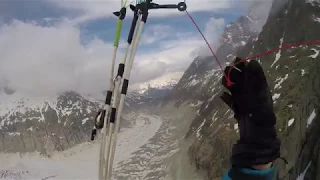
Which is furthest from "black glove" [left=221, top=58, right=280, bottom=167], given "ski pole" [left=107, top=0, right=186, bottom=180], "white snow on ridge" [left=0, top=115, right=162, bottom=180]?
"white snow on ridge" [left=0, top=115, right=162, bottom=180]

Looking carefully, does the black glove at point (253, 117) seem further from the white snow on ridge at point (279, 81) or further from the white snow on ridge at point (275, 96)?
the white snow on ridge at point (279, 81)

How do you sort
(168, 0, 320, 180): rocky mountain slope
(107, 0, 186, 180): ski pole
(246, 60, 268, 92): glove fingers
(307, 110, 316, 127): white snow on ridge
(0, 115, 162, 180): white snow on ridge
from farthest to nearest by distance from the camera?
(0, 115, 162, 180): white snow on ridge, (307, 110, 316, 127): white snow on ridge, (168, 0, 320, 180): rocky mountain slope, (107, 0, 186, 180): ski pole, (246, 60, 268, 92): glove fingers

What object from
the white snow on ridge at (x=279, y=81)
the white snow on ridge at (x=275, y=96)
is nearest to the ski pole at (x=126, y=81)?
the white snow on ridge at (x=275, y=96)

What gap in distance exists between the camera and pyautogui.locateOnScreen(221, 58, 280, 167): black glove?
95.0 inches

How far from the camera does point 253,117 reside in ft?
8.13

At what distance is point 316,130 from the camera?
2788 cm

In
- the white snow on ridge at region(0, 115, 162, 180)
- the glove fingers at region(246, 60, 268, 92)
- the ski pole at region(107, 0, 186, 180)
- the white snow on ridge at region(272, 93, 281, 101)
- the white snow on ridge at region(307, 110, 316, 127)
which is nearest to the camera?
the glove fingers at region(246, 60, 268, 92)

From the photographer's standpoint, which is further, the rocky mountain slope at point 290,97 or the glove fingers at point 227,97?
the rocky mountain slope at point 290,97

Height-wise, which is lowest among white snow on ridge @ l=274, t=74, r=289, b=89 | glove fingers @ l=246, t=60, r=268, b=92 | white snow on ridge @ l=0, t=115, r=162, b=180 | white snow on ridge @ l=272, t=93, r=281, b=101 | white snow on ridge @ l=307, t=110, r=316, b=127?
white snow on ridge @ l=0, t=115, r=162, b=180

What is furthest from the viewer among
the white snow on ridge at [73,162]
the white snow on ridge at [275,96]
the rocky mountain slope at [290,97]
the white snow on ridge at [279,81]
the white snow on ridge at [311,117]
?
the white snow on ridge at [73,162]

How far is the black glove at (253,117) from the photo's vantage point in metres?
2.41

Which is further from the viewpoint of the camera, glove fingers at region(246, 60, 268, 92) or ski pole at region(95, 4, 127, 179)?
ski pole at region(95, 4, 127, 179)

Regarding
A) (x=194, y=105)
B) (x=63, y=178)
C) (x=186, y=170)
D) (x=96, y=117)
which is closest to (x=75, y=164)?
(x=63, y=178)

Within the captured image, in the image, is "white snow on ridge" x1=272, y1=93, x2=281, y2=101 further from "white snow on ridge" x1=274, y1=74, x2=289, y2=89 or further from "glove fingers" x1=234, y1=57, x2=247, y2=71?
"glove fingers" x1=234, y1=57, x2=247, y2=71
